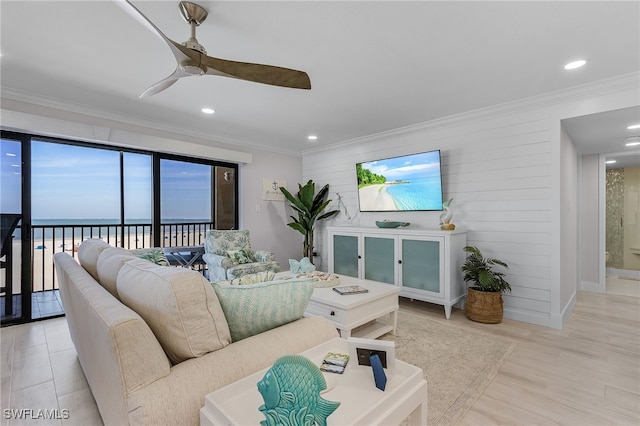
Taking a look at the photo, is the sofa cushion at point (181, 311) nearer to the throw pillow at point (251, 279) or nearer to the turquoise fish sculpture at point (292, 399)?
the throw pillow at point (251, 279)

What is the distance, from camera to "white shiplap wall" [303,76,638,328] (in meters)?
2.87

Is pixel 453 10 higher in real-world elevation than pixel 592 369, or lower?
higher

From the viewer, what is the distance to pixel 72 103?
10.3 ft

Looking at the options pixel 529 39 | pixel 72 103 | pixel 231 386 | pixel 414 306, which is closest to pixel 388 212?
pixel 414 306

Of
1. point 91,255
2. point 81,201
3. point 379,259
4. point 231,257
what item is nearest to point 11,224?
point 81,201

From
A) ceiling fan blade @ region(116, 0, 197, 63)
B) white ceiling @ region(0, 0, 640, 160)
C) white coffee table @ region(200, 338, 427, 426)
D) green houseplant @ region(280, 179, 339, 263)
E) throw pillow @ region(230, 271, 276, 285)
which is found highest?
white ceiling @ region(0, 0, 640, 160)

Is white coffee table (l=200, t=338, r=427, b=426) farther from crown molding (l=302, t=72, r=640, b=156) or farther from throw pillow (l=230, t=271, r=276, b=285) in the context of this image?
crown molding (l=302, t=72, r=640, b=156)

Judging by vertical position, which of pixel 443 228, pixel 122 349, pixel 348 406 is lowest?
pixel 348 406

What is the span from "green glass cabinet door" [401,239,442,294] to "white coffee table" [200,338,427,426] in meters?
2.35

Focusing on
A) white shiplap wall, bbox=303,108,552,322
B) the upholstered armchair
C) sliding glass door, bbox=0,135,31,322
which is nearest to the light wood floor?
sliding glass door, bbox=0,135,31,322

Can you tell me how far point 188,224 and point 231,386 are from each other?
14.3 feet

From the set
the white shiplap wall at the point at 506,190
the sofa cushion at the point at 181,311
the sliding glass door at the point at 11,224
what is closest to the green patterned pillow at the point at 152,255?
the sliding glass door at the point at 11,224

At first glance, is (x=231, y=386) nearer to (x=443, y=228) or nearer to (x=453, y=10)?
(x=453, y=10)

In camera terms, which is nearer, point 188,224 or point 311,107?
point 311,107
